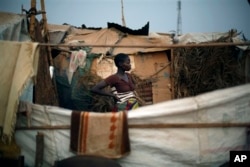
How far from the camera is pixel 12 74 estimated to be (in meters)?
2.73

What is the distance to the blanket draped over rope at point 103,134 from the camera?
2.45 m

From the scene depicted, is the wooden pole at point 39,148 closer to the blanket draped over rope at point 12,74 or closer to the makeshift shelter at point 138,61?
the blanket draped over rope at point 12,74

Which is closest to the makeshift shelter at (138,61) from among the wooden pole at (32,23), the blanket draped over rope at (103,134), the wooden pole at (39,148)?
the wooden pole at (32,23)

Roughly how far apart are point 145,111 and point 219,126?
703mm

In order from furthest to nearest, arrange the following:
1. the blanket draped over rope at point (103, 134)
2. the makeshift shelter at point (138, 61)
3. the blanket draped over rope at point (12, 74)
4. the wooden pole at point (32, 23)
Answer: the makeshift shelter at point (138, 61) → the wooden pole at point (32, 23) → the blanket draped over rope at point (12, 74) → the blanket draped over rope at point (103, 134)

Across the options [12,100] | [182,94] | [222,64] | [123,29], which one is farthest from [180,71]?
[12,100]

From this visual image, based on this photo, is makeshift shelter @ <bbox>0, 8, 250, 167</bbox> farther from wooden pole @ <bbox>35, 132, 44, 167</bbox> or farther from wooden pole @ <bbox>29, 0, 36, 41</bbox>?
wooden pole @ <bbox>29, 0, 36, 41</bbox>

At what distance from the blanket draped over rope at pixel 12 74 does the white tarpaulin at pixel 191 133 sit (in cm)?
111

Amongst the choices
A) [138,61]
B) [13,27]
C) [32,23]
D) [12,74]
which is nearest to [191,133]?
[12,74]

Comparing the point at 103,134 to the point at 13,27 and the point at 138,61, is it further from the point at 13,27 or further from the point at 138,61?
the point at 138,61

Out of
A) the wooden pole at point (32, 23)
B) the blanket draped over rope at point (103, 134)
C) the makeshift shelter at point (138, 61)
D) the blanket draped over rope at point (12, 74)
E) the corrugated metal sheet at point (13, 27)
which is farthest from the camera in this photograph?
the makeshift shelter at point (138, 61)

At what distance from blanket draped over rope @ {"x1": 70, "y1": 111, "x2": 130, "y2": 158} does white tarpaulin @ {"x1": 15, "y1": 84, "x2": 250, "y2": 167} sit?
10cm

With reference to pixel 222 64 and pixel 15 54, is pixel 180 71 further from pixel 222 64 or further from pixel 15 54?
pixel 15 54

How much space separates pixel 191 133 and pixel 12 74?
190 centimetres
